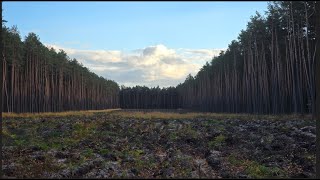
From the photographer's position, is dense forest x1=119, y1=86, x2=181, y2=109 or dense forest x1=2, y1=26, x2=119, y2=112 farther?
dense forest x1=119, y1=86, x2=181, y2=109

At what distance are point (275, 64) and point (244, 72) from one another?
42.2 ft

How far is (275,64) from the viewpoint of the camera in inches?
1745

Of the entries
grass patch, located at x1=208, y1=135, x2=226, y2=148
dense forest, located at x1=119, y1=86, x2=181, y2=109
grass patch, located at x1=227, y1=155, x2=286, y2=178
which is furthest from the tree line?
dense forest, located at x1=119, y1=86, x2=181, y2=109

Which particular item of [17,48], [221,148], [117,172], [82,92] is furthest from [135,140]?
[82,92]

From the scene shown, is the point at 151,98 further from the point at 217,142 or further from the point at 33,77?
the point at 217,142

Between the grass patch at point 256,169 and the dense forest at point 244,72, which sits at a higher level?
the dense forest at point 244,72

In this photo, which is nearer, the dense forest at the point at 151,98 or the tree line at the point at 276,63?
the tree line at the point at 276,63

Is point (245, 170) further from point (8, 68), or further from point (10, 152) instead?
point (8, 68)

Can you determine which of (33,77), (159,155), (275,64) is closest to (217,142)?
(159,155)

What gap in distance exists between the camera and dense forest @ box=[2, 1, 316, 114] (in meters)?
39.5

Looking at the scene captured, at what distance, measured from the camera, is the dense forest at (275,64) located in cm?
3797

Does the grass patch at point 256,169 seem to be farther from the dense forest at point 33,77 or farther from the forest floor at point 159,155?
the dense forest at point 33,77

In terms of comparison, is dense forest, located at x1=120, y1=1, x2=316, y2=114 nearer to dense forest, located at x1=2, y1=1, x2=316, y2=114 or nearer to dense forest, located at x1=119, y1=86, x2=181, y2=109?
dense forest, located at x1=2, y1=1, x2=316, y2=114

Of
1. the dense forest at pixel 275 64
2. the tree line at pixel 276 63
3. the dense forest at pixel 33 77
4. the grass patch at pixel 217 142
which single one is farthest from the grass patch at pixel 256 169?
the dense forest at pixel 33 77
